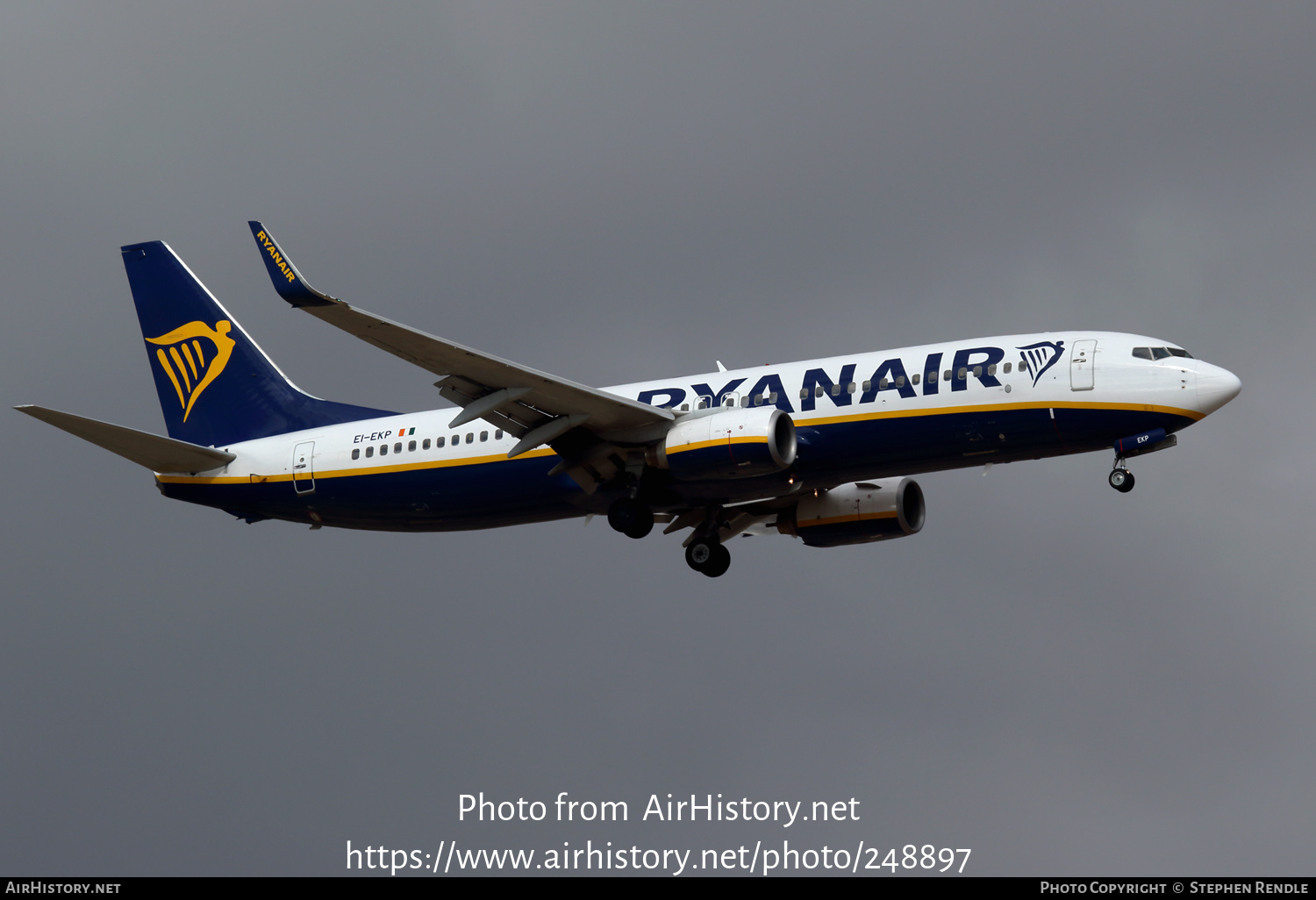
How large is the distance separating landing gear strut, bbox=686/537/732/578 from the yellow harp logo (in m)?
15.5

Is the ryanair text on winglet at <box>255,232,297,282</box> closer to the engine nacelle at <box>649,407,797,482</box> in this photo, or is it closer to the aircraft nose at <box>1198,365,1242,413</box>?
the engine nacelle at <box>649,407,797,482</box>

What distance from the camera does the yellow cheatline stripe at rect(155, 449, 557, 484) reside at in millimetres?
42062

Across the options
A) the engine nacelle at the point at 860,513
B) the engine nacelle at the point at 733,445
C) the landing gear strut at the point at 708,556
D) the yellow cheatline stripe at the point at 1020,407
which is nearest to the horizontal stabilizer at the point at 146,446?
the landing gear strut at the point at 708,556

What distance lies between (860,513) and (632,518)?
24.5 feet

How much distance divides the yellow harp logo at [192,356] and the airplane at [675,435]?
→ 483mm

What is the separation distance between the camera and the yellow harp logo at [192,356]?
48.6 m

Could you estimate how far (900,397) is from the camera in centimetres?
3819

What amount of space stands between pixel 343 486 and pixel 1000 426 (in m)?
17.6

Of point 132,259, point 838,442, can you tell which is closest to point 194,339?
point 132,259

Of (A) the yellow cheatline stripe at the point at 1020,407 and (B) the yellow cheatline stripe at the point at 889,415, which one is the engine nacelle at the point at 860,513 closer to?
(B) the yellow cheatline stripe at the point at 889,415

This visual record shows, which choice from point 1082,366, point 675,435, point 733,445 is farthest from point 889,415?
point 675,435

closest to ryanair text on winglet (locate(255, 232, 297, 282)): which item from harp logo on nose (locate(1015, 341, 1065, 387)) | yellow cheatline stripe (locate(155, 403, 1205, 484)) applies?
yellow cheatline stripe (locate(155, 403, 1205, 484))

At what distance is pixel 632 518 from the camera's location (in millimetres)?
40594

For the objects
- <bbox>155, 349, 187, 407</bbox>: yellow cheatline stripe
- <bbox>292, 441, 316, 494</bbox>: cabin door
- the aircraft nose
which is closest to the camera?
the aircraft nose
